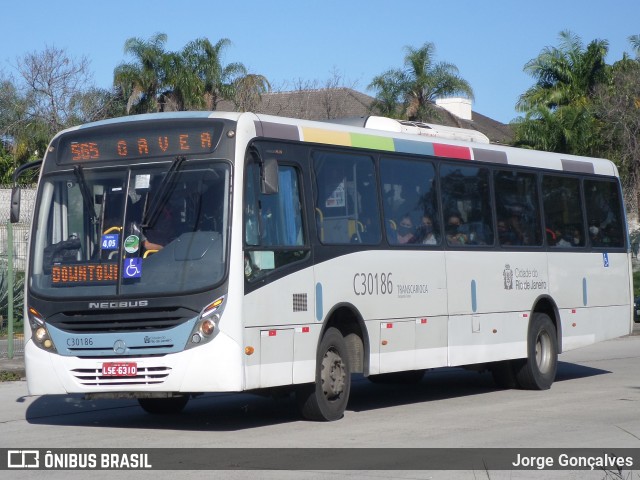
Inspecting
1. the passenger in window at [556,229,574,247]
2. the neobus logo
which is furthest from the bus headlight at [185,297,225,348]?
the passenger in window at [556,229,574,247]

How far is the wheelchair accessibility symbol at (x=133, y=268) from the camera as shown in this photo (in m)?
11.1

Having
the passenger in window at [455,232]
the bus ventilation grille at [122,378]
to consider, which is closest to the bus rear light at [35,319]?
the bus ventilation grille at [122,378]

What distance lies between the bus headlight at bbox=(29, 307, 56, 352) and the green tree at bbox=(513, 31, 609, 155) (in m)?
32.8

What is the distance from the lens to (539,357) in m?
16.3

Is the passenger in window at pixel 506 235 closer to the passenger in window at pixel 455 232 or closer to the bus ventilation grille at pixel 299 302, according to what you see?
the passenger in window at pixel 455 232

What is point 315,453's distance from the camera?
32.8 ft

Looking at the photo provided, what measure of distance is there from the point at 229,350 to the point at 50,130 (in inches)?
1452

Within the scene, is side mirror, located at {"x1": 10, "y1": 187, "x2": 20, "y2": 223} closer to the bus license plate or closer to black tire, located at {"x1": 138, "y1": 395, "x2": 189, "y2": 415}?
the bus license plate

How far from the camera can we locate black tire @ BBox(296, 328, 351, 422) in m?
12.1

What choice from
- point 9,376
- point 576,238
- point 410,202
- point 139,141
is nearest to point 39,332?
point 139,141

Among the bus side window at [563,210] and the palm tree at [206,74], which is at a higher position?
the palm tree at [206,74]

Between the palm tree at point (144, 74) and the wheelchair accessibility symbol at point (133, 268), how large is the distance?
35.4 m

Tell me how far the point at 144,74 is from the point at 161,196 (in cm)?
3582

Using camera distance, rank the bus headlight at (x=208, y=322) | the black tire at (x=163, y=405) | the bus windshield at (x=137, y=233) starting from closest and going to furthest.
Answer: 1. the bus headlight at (x=208, y=322)
2. the bus windshield at (x=137, y=233)
3. the black tire at (x=163, y=405)
